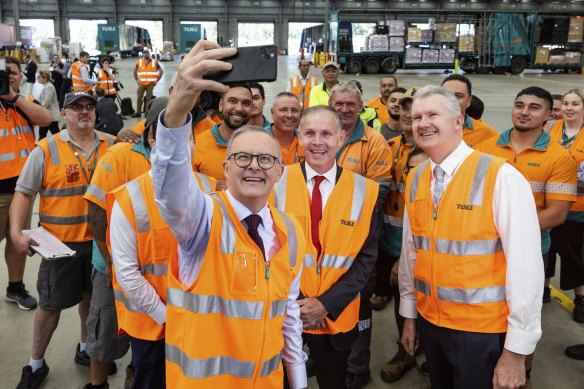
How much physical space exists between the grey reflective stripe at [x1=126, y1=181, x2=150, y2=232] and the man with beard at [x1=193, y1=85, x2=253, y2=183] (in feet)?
3.72

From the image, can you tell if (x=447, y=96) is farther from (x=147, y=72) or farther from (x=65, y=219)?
(x=147, y=72)

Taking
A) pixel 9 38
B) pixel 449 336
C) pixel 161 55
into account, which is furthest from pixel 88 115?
pixel 161 55

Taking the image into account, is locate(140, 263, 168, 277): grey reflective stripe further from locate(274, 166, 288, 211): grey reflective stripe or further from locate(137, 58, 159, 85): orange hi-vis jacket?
locate(137, 58, 159, 85): orange hi-vis jacket

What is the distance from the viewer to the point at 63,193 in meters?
3.18

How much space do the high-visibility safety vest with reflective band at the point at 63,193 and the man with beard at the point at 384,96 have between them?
422cm

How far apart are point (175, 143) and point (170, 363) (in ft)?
2.95

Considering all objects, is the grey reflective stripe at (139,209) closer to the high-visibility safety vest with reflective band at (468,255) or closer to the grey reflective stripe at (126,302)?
the grey reflective stripe at (126,302)

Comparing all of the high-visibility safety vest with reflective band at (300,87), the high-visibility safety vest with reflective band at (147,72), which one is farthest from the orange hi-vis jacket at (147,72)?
the high-visibility safety vest with reflective band at (300,87)

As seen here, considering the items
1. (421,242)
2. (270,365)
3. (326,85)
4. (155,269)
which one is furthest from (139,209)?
(326,85)

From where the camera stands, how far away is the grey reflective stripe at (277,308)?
1.70m

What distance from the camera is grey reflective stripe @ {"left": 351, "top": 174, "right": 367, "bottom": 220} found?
2520 mm

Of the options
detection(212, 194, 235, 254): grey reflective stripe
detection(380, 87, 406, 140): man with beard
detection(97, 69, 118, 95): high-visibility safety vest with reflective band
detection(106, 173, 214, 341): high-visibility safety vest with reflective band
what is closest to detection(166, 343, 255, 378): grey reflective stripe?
detection(212, 194, 235, 254): grey reflective stripe

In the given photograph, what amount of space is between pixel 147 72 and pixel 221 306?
1299 cm

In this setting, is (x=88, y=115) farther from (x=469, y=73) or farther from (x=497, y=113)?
(x=469, y=73)
